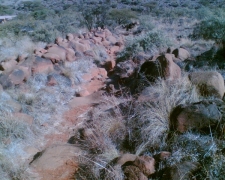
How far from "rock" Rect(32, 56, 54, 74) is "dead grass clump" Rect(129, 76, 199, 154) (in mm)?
3220

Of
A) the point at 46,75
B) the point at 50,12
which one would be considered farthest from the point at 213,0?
the point at 46,75

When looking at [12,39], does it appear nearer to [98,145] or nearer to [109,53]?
[109,53]

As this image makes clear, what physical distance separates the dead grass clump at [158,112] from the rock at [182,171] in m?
0.64

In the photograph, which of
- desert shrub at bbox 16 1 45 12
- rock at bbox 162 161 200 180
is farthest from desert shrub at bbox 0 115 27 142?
desert shrub at bbox 16 1 45 12

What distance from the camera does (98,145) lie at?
3629 millimetres

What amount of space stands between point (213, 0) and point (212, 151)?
712 inches

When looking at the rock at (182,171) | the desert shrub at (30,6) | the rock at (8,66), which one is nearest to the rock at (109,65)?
the rock at (8,66)

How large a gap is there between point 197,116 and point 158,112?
→ 23.6 inches

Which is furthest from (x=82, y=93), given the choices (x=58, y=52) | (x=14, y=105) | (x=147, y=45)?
(x=147, y=45)

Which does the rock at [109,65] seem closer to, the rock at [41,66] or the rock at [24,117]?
the rock at [41,66]

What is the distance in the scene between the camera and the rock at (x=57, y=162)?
11.1ft

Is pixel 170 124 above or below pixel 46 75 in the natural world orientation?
above

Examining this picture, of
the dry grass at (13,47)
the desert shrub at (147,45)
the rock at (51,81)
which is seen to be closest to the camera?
the rock at (51,81)

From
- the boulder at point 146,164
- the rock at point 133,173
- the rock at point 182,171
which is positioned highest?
the rock at point 182,171
